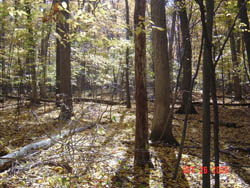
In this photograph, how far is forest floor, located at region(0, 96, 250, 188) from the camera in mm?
2951

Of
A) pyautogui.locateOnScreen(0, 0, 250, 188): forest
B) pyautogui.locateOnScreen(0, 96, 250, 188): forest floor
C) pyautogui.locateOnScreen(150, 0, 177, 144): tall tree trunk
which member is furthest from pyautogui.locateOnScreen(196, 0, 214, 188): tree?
pyautogui.locateOnScreen(150, 0, 177, 144): tall tree trunk

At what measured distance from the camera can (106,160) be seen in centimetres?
416

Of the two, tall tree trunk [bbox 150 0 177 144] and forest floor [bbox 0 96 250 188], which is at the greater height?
tall tree trunk [bbox 150 0 177 144]

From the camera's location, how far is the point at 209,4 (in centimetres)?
160

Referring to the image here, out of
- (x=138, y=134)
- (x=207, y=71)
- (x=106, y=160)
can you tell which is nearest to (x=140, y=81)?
(x=138, y=134)

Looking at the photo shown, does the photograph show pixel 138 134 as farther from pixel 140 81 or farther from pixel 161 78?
pixel 161 78

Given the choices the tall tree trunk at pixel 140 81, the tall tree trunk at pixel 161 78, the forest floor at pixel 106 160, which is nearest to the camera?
the forest floor at pixel 106 160

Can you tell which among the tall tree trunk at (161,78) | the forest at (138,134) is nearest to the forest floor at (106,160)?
the forest at (138,134)

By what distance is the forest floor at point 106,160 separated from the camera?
2951mm

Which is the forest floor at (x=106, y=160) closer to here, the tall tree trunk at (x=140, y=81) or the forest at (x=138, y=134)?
the forest at (x=138, y=134)

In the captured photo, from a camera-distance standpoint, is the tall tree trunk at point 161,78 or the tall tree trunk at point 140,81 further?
the tall tree trunk at point 161,78

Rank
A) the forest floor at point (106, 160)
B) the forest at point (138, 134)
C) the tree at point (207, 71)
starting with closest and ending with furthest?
the tree at point (207, 71) < the forest at point (138, 134) < the forest floor at point (106, 160)

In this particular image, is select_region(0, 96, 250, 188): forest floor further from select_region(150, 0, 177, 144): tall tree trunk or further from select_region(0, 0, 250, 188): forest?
select_region(150, 0, 177, 144): tall tree trunk

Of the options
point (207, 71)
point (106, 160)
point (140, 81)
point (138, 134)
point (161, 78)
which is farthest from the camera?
point (161, 78)
